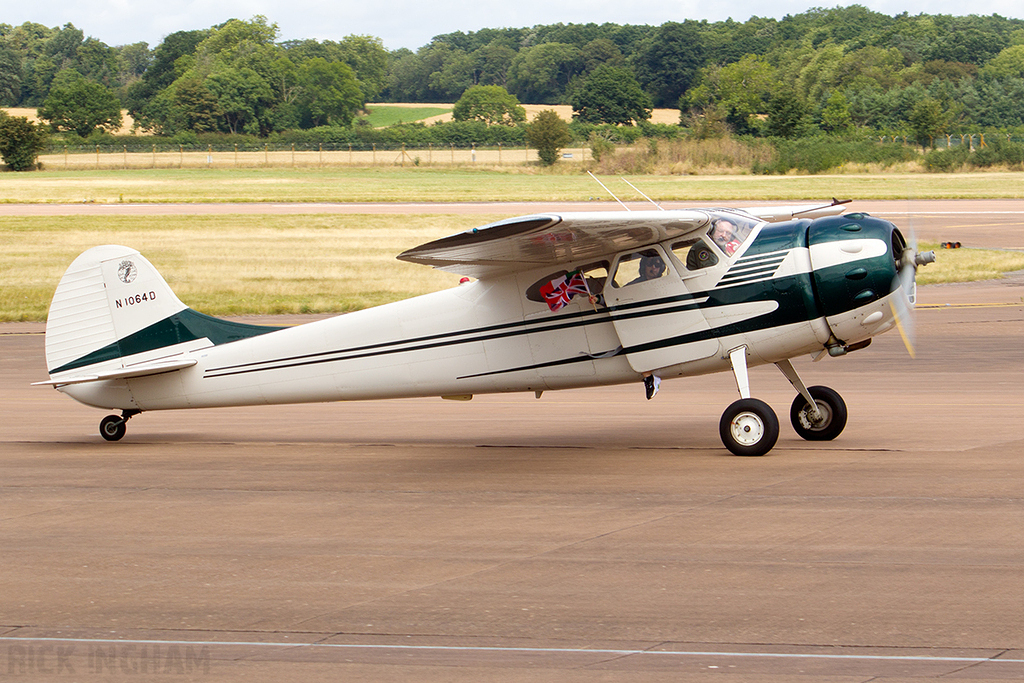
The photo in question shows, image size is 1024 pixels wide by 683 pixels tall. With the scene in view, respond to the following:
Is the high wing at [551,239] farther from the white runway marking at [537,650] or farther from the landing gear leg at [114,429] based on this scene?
the landing gear leg at [114,429]

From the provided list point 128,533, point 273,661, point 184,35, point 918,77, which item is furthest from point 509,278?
point 184,35

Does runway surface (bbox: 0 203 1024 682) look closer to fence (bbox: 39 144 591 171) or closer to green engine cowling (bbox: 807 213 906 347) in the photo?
green engine cowling (bbox: 807 213 906 347)

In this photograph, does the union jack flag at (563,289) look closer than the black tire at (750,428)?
No

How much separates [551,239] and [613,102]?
5283 inches

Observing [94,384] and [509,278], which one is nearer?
Result: [509,278]

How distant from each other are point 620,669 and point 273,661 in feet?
6.03

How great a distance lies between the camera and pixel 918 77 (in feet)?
437

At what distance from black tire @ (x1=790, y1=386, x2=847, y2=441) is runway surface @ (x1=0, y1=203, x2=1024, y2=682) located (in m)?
0.22

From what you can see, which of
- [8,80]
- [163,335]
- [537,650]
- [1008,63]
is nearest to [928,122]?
[1008,63]

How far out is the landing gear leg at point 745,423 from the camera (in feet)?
36.1

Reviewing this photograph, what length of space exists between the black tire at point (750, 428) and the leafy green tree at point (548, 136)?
79319mm

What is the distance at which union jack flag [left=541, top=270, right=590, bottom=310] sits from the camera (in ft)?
37.9

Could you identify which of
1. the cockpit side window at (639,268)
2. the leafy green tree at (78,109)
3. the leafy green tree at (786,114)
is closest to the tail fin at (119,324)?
the cockpit side window at (639,268)

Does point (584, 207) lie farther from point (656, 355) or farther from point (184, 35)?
point (184, 35)
